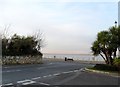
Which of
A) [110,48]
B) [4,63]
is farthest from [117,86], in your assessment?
[4,63]

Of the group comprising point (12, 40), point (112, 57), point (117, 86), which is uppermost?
point (12, 40)

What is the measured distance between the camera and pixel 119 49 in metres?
28.0

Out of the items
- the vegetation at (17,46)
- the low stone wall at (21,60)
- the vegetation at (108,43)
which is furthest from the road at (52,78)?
the vegetation at (17,46)

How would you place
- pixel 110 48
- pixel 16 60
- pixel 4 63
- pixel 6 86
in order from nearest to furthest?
pixel 6 86
pixel 110 48
pixel 4 63
pixel 16 60

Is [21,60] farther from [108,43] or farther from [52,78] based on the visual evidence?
[52,78]

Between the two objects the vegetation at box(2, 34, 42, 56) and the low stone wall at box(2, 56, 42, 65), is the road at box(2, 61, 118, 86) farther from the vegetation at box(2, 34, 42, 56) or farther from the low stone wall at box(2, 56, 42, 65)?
the vegetation at box(2, 34, 42, 56)

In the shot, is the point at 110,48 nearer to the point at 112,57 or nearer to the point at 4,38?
the point at 112,57

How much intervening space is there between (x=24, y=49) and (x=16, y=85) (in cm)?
2430

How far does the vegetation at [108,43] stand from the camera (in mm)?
27031

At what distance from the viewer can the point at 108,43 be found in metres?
27.3

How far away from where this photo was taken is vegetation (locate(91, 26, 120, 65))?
1064 inches

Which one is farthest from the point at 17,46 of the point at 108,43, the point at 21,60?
the point at 108,43

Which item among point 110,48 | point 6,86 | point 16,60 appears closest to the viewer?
point 6,86

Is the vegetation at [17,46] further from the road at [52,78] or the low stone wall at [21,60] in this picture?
the road at [52,78]
